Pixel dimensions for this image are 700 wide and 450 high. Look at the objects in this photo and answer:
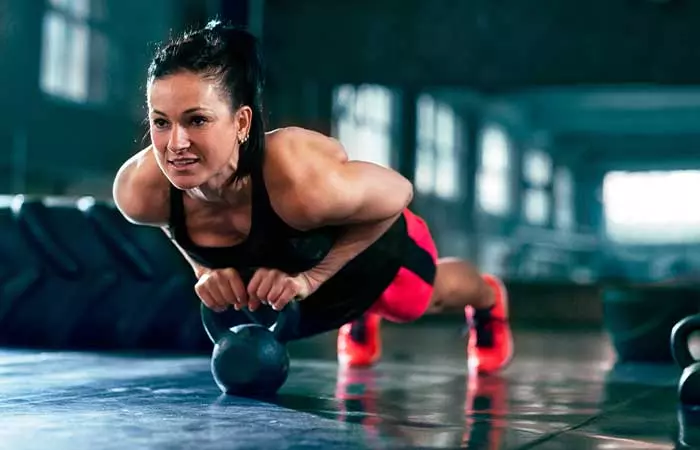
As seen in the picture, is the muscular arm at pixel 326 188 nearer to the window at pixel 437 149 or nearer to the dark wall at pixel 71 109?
the dark wall at pixel 71 109

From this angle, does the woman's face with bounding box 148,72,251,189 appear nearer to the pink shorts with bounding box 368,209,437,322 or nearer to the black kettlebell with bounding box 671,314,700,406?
the pink shorts with bounding box 368,209,437,322

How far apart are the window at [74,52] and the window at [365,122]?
226 centimetres

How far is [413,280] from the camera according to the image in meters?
2.70

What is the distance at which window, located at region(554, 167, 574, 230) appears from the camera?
20656 mm

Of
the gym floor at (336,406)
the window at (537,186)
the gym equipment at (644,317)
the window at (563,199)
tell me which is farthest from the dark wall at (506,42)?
the window at (563,199)

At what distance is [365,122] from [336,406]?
853 centimetres

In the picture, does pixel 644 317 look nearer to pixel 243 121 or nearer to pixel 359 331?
pixel 359 331

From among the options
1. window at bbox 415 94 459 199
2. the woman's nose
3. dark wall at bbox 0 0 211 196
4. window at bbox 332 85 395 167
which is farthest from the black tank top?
window at bbox 415 94 459 199

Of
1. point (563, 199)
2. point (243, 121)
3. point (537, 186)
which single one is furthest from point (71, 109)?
point (563, 199)

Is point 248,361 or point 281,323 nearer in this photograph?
point 248,361

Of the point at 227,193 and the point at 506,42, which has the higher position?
the point at 506,42

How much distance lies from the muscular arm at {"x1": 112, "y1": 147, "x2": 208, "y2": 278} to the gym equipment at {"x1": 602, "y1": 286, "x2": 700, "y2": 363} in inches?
73.6

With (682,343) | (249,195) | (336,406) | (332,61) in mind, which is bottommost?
(336,406)

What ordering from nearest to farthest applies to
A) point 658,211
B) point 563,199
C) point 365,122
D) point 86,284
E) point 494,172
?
point 86,284 < point 365,122 < point 494,172 < point 658,211 < point 563,199
